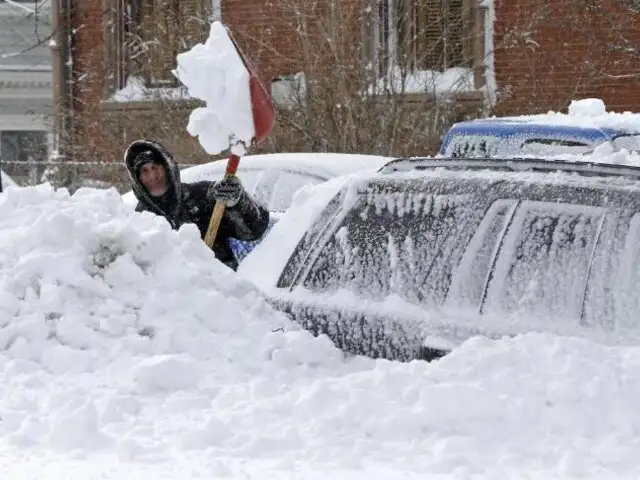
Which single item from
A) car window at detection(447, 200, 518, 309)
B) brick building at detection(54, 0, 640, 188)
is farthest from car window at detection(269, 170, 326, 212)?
brick building at detection(54, 0, 640, 188)

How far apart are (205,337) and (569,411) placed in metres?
1.36

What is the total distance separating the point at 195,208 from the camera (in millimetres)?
6512

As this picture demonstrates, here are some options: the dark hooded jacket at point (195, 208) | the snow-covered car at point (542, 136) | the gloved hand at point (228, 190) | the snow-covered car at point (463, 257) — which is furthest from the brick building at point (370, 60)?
the snow-covered car at point (463, 257)

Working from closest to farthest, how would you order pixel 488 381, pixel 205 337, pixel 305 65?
pixel 488 381 → pixel 205 337 → pixel 305 65

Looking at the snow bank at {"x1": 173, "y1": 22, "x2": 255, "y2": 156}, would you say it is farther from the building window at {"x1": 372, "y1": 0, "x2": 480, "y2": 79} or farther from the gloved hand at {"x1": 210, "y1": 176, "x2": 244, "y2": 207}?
the building window at {"x1": 372, "y1": 0, "x2": 480, "y2": 79}

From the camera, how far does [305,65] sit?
14.6 m

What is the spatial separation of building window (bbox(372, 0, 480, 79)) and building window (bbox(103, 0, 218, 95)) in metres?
2.77

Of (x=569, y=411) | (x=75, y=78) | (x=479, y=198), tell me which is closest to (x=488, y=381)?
(x=569, y=411)

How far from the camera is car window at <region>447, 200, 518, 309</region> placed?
3.87 metres

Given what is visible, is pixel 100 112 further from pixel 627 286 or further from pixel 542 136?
pixel 627 286

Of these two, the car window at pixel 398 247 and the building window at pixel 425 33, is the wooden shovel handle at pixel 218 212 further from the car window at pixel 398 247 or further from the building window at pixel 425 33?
the building window at pixel 425 33

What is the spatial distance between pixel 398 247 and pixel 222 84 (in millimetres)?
1726

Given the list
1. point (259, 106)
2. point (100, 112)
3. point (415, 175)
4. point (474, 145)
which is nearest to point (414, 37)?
point (100, 112)

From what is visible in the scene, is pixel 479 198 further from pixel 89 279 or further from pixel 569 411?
pixel 89 279
